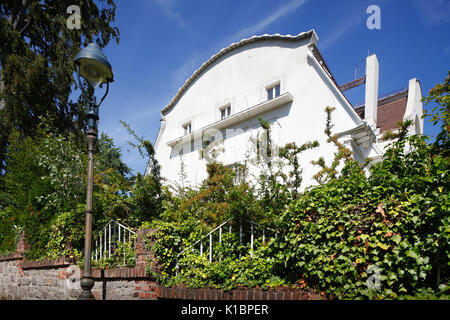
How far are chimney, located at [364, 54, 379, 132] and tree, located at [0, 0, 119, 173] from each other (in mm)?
12412

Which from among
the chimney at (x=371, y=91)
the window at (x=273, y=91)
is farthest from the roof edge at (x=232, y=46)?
the chimney at (x=371, y=91)

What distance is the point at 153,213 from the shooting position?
19.6 feet

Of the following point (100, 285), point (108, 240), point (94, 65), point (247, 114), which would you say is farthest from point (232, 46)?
point (100, 285)

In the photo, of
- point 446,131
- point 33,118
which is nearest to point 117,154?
point 33,118

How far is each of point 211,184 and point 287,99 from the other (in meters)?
5.03

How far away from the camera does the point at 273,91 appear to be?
34.1 ft

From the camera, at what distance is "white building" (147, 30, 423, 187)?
8.55 m

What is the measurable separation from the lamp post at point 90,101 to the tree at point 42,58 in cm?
844

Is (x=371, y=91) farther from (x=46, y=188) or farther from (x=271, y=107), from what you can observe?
(x=46, y=188)

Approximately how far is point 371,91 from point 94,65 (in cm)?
942

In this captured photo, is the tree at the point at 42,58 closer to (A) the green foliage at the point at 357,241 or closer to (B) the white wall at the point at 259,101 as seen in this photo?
(B) the white wall at the point at 259,101

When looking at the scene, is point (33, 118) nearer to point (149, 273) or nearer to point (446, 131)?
point (149, 273)

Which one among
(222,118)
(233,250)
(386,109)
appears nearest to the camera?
(233,250)

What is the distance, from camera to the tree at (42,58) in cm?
1129
